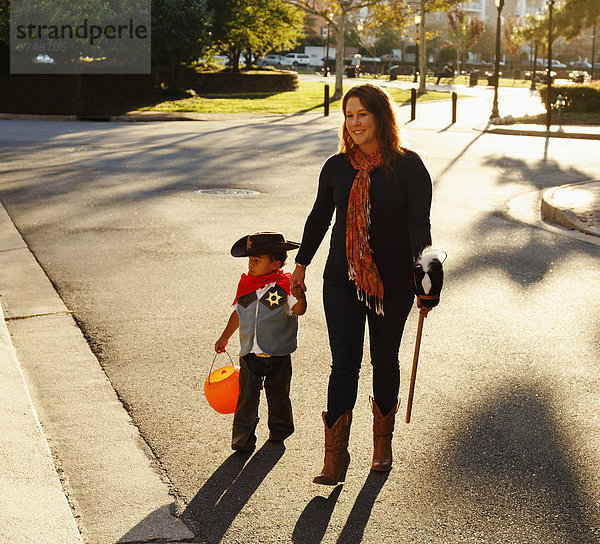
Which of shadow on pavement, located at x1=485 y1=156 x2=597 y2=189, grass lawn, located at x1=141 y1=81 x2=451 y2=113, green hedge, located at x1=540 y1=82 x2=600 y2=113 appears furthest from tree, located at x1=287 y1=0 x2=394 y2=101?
shadow on pavement, located at x1=485 y1=156 x2=597 y2=189

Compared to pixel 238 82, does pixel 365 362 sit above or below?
below

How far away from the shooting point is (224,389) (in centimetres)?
455

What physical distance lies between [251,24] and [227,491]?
4478 centimetres

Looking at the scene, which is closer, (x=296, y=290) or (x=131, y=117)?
(x=296, y=290)

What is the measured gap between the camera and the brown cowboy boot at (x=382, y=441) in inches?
167

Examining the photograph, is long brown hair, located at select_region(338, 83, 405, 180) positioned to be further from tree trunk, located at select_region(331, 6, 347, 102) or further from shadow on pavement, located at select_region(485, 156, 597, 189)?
tree trunk, located at select_region(331, 6, 347, 102)

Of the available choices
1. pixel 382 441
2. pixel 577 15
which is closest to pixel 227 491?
pixel 382 441

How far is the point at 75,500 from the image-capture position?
3.93 metres

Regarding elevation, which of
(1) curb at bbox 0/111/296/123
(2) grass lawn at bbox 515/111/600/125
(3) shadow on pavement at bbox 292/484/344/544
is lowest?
(3) shadow on pavement at bbox 292/484/344/544

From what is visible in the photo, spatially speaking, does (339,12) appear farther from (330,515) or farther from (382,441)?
(330,515)

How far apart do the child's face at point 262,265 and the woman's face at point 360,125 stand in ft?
2.40

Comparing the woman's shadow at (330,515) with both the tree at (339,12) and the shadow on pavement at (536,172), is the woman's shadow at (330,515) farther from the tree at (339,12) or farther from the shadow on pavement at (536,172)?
the tree at (339,12)

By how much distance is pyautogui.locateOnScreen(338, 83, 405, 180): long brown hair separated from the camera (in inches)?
157

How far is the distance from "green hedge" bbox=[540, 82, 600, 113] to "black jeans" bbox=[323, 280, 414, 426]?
31396 millimetres
